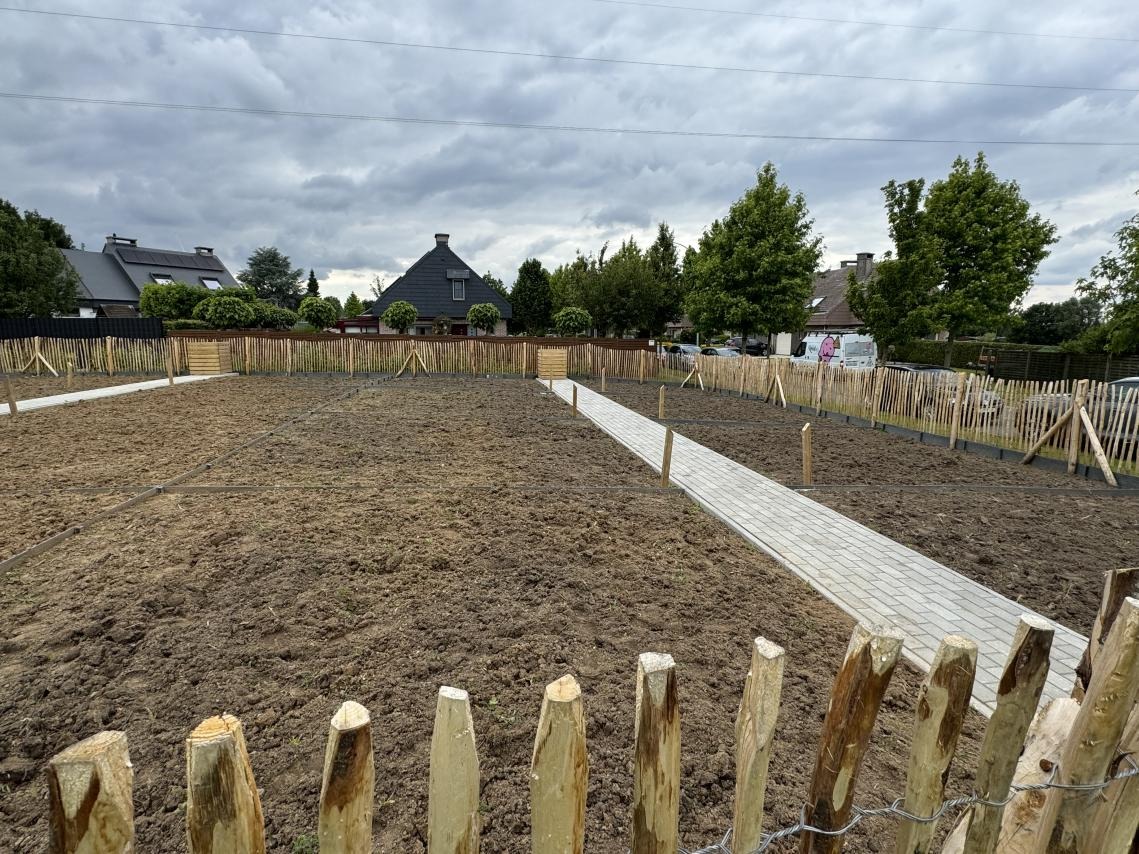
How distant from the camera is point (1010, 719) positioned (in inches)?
52.4

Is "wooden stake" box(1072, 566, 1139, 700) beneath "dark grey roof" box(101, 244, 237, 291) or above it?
beneath

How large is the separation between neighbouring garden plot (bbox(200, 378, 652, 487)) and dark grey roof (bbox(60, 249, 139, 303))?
44368mm

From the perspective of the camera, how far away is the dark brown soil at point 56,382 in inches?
625

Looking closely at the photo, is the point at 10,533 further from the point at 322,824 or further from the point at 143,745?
the point at 322,824

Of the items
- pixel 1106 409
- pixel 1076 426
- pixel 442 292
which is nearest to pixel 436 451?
pixel 1076 426

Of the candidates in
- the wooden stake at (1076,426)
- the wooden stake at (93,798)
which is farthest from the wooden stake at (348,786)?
the wooden stake at (1076,426)

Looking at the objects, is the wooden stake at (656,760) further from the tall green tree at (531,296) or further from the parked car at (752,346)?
the tall green tree at (531,296)

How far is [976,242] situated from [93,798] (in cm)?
2549

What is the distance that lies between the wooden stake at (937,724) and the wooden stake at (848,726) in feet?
0.31

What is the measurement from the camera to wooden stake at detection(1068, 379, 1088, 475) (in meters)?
8.46

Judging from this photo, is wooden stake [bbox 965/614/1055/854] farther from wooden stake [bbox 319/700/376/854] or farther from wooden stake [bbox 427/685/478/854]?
wooden stake [bbox 319/700/376/854]

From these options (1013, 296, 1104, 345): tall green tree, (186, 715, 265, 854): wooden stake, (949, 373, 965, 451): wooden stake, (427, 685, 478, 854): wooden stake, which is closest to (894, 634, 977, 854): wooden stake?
(427, 685, 478, 854): wooden stake

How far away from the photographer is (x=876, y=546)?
5.33 m

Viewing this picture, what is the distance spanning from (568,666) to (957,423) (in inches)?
407
